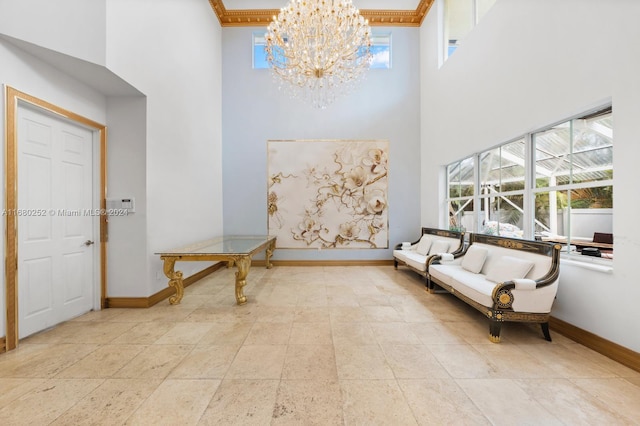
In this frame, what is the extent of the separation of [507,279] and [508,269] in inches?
5.5

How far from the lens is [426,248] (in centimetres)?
530

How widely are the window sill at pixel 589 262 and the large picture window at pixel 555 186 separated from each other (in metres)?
0.06

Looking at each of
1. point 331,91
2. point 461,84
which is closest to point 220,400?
point 461,84

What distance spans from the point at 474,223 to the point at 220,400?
4.68 meters

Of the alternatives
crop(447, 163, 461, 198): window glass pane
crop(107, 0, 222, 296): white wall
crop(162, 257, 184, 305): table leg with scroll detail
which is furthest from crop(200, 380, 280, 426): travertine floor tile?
crop(447, 163, 461, 198): window glass pane

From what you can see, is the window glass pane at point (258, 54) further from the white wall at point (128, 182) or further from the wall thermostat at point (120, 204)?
the wall thermostat at point (120, 204)

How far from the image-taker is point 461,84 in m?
4.66

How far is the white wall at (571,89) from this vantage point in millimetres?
2205

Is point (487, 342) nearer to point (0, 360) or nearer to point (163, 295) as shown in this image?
point (163, 295)

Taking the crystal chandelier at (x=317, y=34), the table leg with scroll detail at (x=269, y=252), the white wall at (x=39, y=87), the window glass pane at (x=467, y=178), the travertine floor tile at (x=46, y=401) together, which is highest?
the crystal chandelier at (x=317, y=34)

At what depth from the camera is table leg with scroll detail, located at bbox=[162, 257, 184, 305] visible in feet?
11.8

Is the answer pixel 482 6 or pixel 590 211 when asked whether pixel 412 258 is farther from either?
pixel 482 6

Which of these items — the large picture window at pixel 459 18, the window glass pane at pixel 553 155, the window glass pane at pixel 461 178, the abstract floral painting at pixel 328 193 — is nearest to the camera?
the window glass pane at pixel 553 155

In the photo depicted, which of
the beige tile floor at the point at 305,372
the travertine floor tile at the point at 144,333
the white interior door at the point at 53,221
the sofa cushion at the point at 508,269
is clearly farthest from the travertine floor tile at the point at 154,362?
the sofa cushion at the point at 508,269
